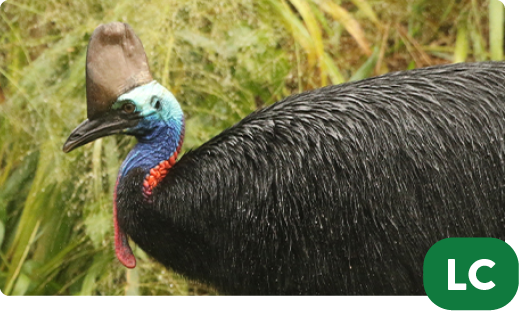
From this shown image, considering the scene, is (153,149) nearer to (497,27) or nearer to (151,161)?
(151,161)

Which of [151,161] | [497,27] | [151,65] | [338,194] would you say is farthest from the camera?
[151,65]

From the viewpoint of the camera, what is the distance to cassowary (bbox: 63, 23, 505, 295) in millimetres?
1913

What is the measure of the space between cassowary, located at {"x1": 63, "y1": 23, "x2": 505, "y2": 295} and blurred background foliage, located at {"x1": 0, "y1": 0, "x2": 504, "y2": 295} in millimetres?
317

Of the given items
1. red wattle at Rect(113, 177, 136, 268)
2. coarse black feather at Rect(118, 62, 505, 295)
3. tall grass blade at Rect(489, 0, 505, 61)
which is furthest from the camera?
tall grass blade at Rect(489, 0, 505, 61)

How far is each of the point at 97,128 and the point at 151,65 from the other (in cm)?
Answer: 46

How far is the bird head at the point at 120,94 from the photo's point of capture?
1959mm

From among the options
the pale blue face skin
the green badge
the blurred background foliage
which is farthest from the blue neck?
the green badge

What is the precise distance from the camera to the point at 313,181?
192 cm

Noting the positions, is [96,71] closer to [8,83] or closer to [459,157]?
[8,83]

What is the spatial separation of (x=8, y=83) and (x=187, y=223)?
0.80m

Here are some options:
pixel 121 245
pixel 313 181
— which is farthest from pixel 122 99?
pixel 313 181

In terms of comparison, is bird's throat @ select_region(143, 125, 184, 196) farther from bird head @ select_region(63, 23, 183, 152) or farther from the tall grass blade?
the tall grass blade

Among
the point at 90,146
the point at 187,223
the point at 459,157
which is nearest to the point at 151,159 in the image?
the point at 187,223

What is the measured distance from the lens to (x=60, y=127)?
2342mm
